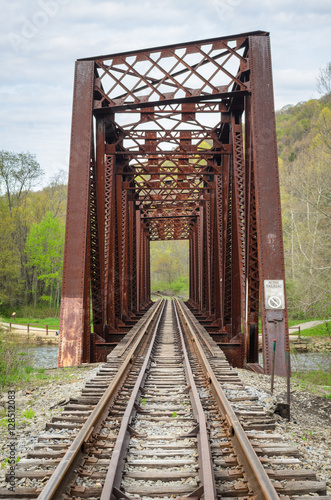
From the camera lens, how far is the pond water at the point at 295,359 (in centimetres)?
1466

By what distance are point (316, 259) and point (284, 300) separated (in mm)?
15879

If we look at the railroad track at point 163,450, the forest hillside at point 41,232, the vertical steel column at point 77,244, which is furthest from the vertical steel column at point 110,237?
the forest hillside at point 41,232

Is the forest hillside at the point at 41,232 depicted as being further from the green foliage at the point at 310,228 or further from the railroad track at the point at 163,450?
Answer: the railroad track at the point at 163,450

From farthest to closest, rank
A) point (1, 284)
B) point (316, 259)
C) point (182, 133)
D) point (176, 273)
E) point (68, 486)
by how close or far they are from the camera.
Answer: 1. point (176, 273)
2. point (1, 284)
3. point (316, 259)
4. point (182, 133)
5. point (68, 486)

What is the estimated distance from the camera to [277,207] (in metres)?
8.16

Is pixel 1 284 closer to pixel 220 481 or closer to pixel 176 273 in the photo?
pixel 220 481

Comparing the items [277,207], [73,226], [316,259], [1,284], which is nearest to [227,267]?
[277,207]

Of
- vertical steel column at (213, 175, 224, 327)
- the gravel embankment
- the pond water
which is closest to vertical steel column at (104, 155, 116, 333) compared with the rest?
the pond water

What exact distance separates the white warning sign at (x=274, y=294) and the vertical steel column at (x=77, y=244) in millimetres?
3679

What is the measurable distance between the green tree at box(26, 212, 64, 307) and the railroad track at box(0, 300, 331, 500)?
3289 centimetres

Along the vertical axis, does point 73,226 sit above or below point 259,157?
below

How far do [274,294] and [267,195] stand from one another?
1.93 meters

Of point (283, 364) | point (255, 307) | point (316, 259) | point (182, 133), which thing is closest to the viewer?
point (283, 364)

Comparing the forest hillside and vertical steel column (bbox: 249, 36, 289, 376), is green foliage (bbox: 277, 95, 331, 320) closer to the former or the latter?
the forest hillside
